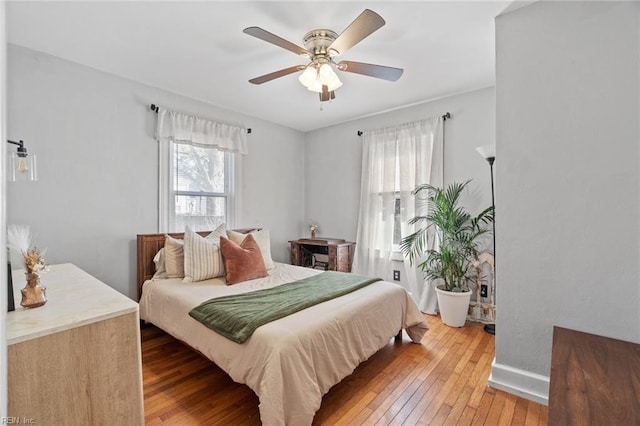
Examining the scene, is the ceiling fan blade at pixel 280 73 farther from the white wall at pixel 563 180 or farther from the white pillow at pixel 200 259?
the white pillow at pixel 200 259

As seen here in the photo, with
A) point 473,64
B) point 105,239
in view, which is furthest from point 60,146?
point 473,64

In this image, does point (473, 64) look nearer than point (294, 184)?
Yes

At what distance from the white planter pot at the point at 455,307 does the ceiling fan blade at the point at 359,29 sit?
2508mm

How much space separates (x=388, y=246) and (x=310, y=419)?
8.42 feet

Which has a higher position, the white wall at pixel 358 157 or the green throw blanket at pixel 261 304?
the white wall at pixel 358 157

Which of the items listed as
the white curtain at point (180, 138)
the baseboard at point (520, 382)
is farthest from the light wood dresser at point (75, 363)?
the baseboard at point (520, 382)

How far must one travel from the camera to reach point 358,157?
4168 millimetres

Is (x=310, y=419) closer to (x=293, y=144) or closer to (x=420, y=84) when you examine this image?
(x=420, y=84)

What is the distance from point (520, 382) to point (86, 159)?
12.8 feet

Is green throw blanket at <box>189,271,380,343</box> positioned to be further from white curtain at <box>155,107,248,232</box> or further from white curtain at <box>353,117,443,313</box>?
white curtain at <box>155,107,248,232</box>

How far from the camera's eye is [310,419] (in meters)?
1.51

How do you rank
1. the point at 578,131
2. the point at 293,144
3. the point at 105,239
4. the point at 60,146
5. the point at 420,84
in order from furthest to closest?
the point at 293,144
the point at 420,84
the point at 105,239
the point at 60,146
the point at 578,131

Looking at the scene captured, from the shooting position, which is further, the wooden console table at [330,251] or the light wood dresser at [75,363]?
the wooden console table at [330,251]

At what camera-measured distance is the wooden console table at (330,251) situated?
3.87 m
